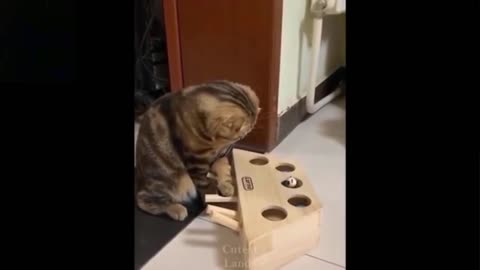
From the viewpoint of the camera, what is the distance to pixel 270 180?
598mm

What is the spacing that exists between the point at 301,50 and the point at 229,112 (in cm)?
24

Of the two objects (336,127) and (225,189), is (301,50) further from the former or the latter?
(225,189)

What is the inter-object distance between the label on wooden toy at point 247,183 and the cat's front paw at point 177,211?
8 cm

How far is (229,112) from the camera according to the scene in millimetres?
530

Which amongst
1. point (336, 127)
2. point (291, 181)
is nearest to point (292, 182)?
point (291, 181)

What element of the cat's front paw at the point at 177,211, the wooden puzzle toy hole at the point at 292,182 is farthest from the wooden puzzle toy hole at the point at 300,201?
the cat's front paw at the point at 177,211

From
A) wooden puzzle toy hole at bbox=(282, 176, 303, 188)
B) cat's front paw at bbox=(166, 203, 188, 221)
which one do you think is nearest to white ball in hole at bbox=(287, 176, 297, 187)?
wooden puzzle toy hole at bbox=(282, 176, 303, 188)

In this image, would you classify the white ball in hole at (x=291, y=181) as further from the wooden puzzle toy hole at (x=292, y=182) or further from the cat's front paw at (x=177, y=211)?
the cat's front paw at (x=177, y=211)

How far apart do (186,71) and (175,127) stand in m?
0.07

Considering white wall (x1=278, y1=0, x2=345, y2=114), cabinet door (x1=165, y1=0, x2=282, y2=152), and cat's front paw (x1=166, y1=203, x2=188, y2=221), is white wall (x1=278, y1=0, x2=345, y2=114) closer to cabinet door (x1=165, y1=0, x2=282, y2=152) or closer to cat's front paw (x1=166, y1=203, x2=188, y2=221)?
cabinet door (x1=165, y1=0, x2=282, y2=152)

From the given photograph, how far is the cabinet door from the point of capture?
564mm

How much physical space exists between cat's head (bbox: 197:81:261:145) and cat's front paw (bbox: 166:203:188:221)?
0.32 ft
